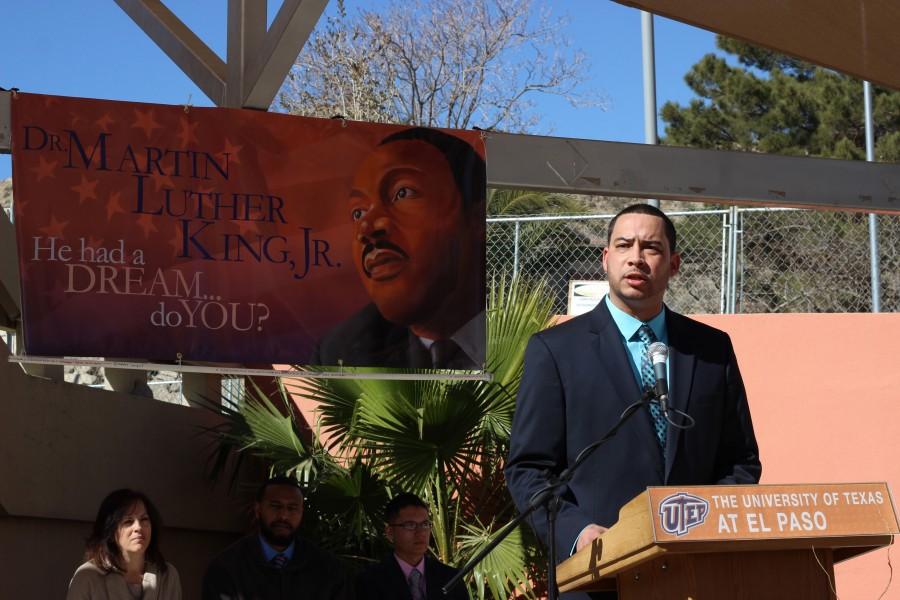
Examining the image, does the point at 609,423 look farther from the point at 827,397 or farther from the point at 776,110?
the point at 776,110

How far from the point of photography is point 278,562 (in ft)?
20.9

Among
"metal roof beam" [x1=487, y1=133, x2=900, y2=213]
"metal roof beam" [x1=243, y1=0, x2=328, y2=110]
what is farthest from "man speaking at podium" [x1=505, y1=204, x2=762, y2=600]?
"metal roof beam" [x1=243, y1=0, x2=328, y2=110]

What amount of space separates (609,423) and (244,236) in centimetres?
221

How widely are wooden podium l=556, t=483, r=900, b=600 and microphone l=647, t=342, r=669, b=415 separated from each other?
1.34 ft

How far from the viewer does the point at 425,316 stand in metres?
5.08


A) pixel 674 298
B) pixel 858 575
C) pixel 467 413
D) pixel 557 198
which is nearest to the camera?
pixel 467 413

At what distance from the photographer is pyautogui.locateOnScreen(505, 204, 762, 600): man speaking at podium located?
304 centimetres

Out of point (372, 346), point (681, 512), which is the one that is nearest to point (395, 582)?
point (372, 346)

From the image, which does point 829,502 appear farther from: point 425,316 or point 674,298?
point 674,298

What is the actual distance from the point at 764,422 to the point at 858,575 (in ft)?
3.75

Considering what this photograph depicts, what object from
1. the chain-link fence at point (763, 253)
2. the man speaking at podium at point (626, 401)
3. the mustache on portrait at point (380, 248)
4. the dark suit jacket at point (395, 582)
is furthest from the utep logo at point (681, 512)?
the chain-link fence at point (763, 253)

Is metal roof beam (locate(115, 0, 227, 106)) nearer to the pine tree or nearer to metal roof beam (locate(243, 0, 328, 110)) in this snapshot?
metal roof beam (locate(243, 0, 328, 110))

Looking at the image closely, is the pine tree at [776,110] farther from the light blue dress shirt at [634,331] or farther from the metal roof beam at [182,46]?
A: the light blue dress shirt at [634,331]

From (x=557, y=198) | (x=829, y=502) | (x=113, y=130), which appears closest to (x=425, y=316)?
(x=113, y=130)
